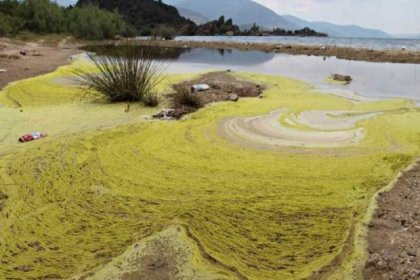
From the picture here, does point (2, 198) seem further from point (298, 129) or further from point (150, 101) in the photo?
point (150, 101)

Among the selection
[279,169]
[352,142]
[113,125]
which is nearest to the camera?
[279,169]

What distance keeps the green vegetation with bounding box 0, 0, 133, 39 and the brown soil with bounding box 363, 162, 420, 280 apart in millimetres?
41074

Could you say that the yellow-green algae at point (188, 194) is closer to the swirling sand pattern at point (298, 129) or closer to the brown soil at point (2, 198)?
the brown soil at point (2, 198)

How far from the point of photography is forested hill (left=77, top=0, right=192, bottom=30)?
86000mm

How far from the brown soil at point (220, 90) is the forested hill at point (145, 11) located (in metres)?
72.1

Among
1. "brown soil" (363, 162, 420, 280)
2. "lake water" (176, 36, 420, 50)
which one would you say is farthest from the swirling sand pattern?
"lake water" (176, 36, 420, 50)

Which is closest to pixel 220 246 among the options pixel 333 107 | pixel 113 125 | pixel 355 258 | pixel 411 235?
pixel 355 258

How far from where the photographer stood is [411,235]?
3.79m

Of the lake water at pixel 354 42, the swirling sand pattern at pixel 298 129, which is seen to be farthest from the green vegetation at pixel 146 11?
the swirling sand pattern at pixel 298 129

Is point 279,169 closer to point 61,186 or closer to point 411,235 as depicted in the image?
point 411,235

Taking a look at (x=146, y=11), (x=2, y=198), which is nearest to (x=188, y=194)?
(x=2, y=198)

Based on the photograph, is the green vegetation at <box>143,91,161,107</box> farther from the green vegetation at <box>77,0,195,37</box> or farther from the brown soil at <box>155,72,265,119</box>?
the green vegetation at <box>77,0,195,37</box>

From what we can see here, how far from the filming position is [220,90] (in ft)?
38.2

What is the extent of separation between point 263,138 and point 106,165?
8.98ft
